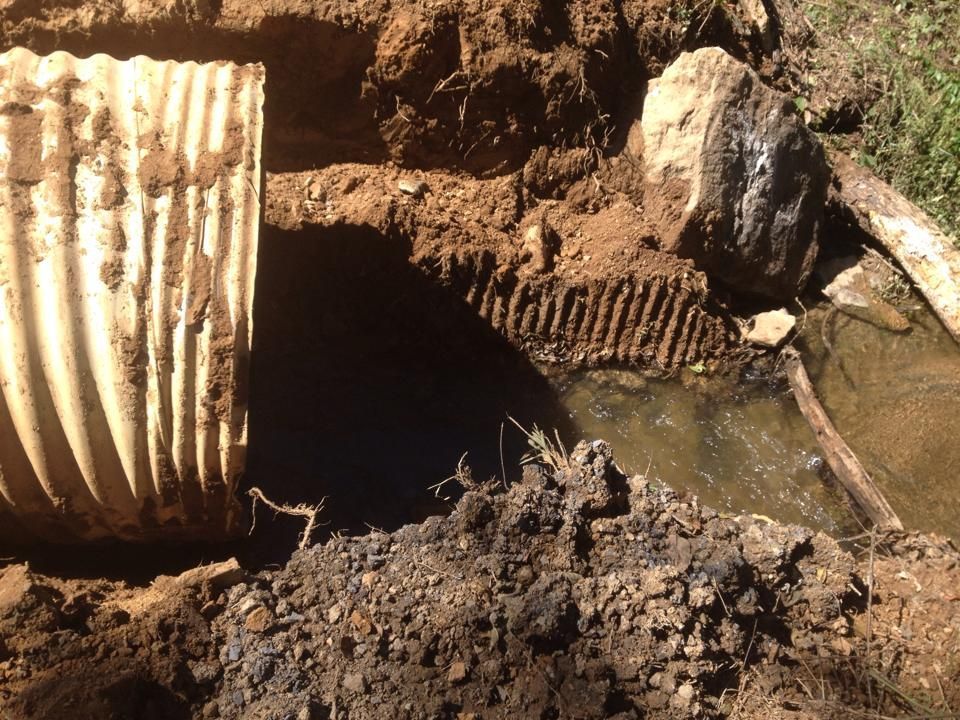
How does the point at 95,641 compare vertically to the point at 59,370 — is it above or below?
below

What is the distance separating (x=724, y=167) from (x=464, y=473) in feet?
6.72

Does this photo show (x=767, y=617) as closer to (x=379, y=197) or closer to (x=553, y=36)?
(x=379, y=197)

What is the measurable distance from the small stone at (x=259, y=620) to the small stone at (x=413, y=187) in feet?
6.86

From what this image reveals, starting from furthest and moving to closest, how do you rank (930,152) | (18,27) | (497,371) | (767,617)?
(930,152), (497,371), (18,27), (767,617)

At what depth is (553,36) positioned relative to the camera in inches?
150

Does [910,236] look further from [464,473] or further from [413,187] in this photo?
[464,473]

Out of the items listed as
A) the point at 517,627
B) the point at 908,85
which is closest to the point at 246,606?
the point at 517,627

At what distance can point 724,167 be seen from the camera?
383 centimetres

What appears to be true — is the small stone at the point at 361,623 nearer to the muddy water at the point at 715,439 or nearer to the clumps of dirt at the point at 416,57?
the muddy water at the point at 715,439

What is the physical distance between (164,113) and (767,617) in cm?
275

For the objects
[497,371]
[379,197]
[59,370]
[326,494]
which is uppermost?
[379,197]

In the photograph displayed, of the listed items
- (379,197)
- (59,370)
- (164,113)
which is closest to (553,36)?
(379,197)

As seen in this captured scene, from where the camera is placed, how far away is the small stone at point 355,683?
7.89 ft

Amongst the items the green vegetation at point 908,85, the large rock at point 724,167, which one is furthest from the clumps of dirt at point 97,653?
the green vegetation at point 908,85
